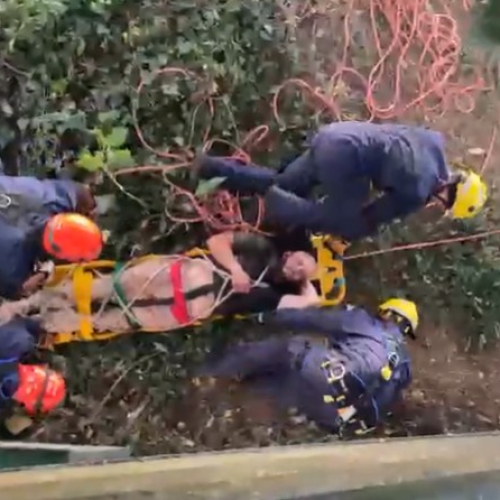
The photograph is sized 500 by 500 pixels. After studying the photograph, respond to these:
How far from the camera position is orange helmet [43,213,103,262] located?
1.37 meters

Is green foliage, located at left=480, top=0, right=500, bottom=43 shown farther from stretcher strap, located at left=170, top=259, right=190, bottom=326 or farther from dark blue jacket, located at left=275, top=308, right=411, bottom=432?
stretcher strap, located at left=170, top=259, right=190, bottom=326

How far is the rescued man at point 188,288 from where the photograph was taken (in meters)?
1.57

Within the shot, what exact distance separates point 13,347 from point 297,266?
1.47 feet

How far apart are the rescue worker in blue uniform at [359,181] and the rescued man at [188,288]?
0.07 metres

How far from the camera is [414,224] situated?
5.71 ft

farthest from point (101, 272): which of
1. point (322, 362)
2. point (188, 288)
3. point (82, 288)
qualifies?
point (322, 362)

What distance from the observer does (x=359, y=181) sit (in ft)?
4.82

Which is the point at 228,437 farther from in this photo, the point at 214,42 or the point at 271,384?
the point at 214,42

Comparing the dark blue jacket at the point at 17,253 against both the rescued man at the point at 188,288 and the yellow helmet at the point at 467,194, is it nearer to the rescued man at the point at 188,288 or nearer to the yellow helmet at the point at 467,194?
the rescued man at the point at 188,288

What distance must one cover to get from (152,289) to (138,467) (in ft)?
1.32

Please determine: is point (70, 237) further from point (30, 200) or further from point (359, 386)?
point (359, 386)

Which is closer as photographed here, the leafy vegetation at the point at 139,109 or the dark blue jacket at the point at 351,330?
the dark blue jacket at the point at 351,330

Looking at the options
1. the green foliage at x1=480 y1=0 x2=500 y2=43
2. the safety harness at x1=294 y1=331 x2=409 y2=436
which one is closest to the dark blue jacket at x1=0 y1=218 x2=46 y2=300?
the safety harness at x1=294 y1=331 x2=409 y2=436

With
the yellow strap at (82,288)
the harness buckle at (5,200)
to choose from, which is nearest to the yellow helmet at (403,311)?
the yellow strap at (82,288)
